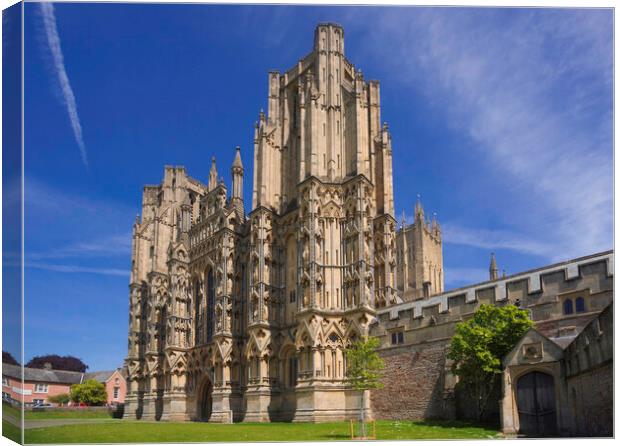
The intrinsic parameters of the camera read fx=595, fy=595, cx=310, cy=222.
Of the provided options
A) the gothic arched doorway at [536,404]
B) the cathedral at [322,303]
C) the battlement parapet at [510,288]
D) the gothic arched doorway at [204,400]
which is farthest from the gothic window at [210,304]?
the gothic arched doorway at [536,404]

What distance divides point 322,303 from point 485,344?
1614 cm

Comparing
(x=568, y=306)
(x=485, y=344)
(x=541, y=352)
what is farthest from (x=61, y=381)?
(x=541, y=352)

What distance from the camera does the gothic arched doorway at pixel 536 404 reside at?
2253cm

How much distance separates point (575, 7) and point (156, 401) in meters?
50.9

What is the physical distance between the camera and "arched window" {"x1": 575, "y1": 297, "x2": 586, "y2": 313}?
88.2 ft

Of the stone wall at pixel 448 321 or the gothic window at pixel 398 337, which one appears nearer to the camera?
the stone wall at pixel 448 321

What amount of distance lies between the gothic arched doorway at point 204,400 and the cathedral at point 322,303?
4.9 inches

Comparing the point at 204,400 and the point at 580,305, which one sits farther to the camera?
the point at 204,400

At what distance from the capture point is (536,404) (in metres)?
22.9

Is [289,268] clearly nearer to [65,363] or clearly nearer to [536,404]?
[536,404]

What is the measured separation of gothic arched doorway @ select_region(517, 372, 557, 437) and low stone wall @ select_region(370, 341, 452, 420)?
703 centimetres

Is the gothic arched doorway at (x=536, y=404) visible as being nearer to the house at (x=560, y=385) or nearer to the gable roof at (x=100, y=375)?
the house at (x=560, y=385)

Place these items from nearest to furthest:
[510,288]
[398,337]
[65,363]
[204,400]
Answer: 1. [510,288]
2. [398,337]
3. [204,400]
4. [65,363]

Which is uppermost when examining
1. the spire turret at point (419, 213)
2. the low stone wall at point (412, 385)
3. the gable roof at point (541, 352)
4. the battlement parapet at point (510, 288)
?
the spire turret at point (419, 213)
